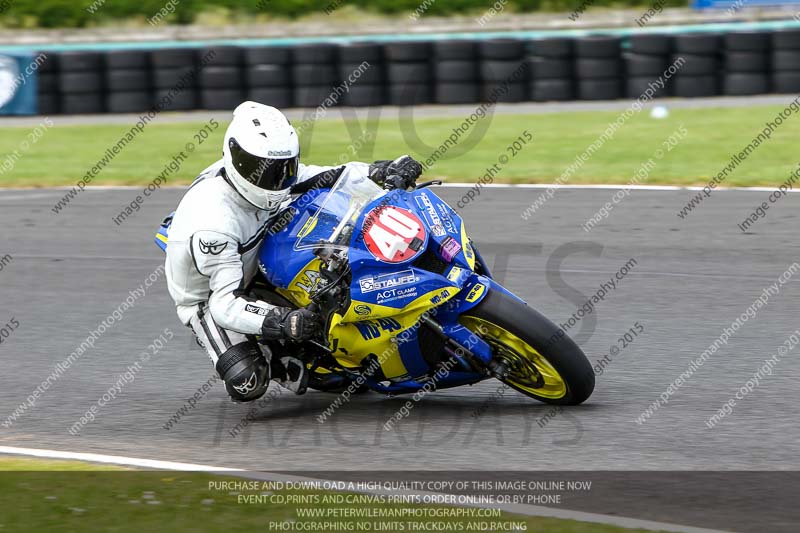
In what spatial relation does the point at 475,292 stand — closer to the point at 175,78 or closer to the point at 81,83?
the point at 175,78

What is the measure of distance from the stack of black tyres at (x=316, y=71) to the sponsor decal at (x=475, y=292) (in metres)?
12.8

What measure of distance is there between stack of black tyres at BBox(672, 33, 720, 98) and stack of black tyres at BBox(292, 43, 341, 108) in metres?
4.91

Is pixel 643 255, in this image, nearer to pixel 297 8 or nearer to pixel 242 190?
pixel 242 190

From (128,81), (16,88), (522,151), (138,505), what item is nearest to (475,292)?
(138,505)

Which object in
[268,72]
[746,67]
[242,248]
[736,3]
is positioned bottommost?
[736,3]

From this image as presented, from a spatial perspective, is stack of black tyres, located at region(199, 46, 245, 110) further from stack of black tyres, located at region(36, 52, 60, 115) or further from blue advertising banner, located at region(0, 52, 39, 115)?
blue advertising banner, located at region(0, 52, 39, 115)

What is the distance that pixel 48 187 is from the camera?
45.1ft

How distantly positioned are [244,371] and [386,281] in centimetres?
93

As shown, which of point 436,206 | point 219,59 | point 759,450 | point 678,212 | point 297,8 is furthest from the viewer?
point 297,8

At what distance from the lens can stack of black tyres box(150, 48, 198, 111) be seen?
60.1ft

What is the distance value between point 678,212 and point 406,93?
8.12 meters

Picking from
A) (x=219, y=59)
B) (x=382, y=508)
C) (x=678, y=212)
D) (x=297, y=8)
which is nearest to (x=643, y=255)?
(x=678, y=212)

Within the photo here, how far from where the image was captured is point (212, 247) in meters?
5.80

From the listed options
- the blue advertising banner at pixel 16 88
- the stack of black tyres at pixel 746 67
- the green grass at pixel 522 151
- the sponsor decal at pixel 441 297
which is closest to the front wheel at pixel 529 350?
the sponsor decal at pixel 441 297
